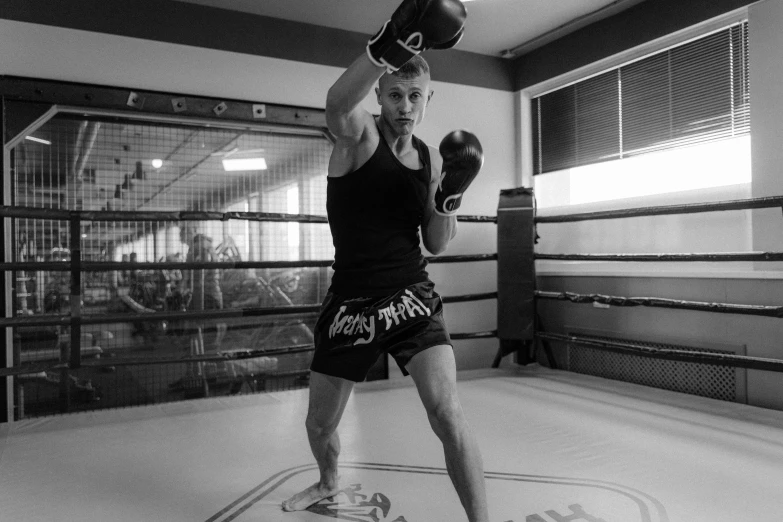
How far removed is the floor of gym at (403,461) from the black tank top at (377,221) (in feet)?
2.25

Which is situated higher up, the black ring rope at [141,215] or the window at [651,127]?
the window at [651,127]

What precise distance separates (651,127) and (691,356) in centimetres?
156

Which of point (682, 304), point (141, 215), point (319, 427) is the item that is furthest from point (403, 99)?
point (682, 304)

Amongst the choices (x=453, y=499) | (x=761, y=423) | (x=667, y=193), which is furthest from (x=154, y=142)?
(x=761, y=423)

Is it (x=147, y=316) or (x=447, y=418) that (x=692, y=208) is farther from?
(x=147, y=316)

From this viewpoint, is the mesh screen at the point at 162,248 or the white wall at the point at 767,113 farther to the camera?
the mesh screen at the point at 162,248

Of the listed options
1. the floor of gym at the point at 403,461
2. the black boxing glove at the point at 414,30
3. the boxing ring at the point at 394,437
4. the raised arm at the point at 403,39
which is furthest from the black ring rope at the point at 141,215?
the black boxing glove at the point at 414,30

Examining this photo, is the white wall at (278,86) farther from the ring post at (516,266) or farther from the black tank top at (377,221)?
the black tank top at (377,221)

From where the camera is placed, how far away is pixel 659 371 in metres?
3.54

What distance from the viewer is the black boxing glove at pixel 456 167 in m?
1.52

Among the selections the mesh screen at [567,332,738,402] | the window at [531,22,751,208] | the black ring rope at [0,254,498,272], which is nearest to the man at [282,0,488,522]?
the black ring rope at [0,254,498,272]

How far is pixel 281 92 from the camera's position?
3.84 metres

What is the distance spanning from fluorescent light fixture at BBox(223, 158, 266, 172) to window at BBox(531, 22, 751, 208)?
7.14 feet

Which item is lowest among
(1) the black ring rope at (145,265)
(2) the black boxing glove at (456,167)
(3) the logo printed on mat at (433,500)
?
(3) the logo printed on mat at (433,500)
